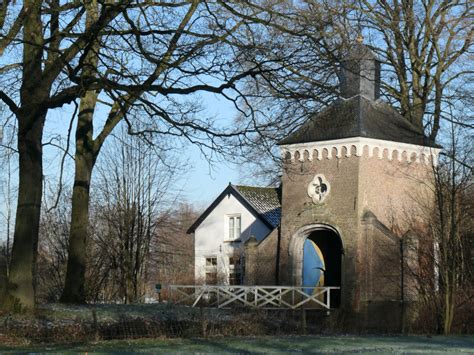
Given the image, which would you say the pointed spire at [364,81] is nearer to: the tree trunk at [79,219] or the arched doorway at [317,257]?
the arched doorway at [317,257]

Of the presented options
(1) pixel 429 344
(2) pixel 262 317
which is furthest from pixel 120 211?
(1) pixel 429 344

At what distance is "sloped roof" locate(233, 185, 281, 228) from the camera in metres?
44.7

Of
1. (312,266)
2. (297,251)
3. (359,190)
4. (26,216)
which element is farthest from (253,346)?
(312,266)

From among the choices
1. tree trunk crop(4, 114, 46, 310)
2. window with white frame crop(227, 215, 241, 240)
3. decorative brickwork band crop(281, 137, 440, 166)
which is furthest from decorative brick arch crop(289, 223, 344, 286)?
window with white frame crop(227, 215, 241, 240)

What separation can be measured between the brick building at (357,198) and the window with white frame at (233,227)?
14.1 meters

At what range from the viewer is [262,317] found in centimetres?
2281

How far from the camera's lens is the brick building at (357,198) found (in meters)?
29.2

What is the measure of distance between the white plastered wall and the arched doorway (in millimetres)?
11477

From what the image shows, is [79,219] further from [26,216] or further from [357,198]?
[357,198]

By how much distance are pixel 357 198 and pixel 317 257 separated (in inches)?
138

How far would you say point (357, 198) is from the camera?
29844 millimetres

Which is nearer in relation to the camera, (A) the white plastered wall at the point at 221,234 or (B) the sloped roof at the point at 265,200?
(B) the sloped roof at the point at 265,200

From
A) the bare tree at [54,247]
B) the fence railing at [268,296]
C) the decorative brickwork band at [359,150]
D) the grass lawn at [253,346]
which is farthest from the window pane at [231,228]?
the grass lawn at [253,346]

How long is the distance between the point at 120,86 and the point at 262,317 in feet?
26.7
